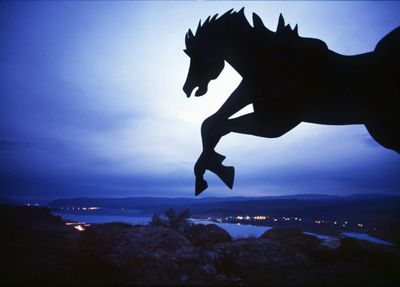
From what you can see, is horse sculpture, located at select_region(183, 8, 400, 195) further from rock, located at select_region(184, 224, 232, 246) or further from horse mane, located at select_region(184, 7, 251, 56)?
rock, located at select_region(184, 224, 232, 246)

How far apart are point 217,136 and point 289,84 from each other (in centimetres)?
117

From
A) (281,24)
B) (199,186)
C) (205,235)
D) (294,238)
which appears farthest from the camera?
(205,235)

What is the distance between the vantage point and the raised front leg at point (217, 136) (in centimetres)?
317

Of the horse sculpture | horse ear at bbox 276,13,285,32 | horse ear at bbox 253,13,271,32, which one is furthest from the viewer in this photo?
horse ear at bbox 253,13,271,32

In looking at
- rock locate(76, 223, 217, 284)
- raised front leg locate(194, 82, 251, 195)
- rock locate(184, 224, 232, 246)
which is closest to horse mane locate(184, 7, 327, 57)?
raised front leg locate(194, 82, 251, 195)

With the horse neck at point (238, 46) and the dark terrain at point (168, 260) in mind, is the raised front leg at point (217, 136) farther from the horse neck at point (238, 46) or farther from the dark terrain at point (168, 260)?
the dark terrain at point (168, 260)

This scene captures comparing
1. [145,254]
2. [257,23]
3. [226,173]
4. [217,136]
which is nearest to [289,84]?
[257,23]

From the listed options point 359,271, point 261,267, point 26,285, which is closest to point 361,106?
point 359,271

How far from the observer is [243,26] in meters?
3.32

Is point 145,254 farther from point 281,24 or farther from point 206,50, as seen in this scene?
point 281,24

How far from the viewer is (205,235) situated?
5.29m

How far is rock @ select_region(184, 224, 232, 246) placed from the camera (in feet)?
16.7

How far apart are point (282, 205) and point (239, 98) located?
95143 mm

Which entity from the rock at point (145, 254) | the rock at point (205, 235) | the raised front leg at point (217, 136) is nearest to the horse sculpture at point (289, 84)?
the raised front leg at point (217, 136)
